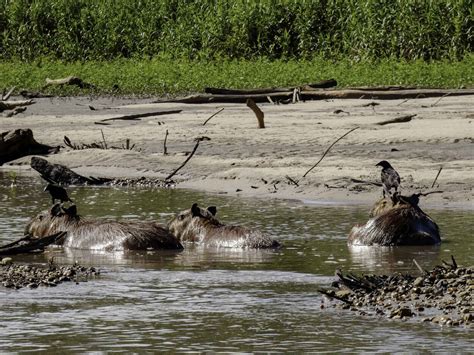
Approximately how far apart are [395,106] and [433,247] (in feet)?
33.9

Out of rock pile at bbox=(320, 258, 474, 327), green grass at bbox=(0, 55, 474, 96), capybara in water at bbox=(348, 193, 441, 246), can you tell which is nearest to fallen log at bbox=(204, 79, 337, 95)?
green grass at bbox=(0, 55, 474, 96)

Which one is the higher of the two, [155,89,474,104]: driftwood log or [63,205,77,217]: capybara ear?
[155,89,474,104]: driftwood log

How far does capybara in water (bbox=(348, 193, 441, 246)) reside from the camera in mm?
10766

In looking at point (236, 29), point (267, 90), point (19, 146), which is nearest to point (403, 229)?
point (19, 146)

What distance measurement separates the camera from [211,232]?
1129cm

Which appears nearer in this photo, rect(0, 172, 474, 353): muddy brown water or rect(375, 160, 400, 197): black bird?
rect(0, 172, 474, 353): muddy brown water

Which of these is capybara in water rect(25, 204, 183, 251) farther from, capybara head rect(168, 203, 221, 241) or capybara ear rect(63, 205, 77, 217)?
capybara head rect(168, 203, 221, 241)

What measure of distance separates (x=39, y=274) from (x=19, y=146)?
902 centimetres

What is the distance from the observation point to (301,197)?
567 inches

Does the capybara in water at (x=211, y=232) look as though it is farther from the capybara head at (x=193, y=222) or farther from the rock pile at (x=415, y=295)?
the rock pile at (x=415, y=295)

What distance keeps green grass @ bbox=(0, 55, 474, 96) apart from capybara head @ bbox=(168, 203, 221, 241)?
12855 millimetres

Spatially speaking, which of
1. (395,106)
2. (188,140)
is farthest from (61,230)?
(395,106)

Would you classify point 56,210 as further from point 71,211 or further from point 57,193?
point 57,193

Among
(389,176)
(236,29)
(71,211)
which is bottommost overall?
(71,211)
